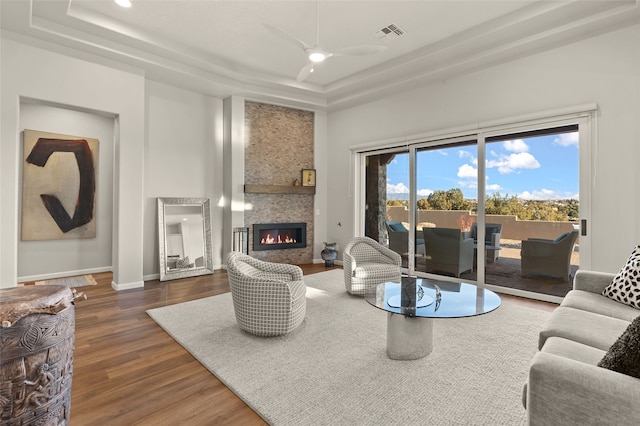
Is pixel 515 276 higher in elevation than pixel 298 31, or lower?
lower

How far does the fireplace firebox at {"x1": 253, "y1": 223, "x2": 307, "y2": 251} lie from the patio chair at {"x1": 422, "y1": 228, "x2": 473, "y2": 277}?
8.14 ft

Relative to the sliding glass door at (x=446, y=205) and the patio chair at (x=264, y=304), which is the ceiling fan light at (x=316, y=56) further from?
the sliding glass door at (x=446, y=205)

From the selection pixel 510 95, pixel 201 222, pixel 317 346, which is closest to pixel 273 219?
pixel 201 222

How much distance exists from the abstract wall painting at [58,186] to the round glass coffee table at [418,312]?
5.14m

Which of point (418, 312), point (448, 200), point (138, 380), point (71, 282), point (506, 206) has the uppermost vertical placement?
point (448, 200)

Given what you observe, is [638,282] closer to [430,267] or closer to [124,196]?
[430,267]

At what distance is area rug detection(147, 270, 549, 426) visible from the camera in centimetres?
185

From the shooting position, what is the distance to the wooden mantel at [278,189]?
5.82 meters

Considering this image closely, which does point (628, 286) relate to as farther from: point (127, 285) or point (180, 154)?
point (180, 154)

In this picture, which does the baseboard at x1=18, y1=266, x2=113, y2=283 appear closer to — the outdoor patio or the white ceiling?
the white ceiling

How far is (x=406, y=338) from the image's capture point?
2.45 meters

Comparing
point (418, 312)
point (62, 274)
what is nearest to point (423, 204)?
point (418, 312)

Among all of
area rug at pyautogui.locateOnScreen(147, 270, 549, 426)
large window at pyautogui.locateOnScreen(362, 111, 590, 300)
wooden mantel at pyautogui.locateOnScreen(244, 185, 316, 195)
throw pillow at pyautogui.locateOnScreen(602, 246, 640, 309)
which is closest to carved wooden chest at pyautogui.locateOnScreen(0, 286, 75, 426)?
area rug at pyautogui.locateOnScreen(147, 270, 549, 426)

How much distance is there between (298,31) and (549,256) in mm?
4348
